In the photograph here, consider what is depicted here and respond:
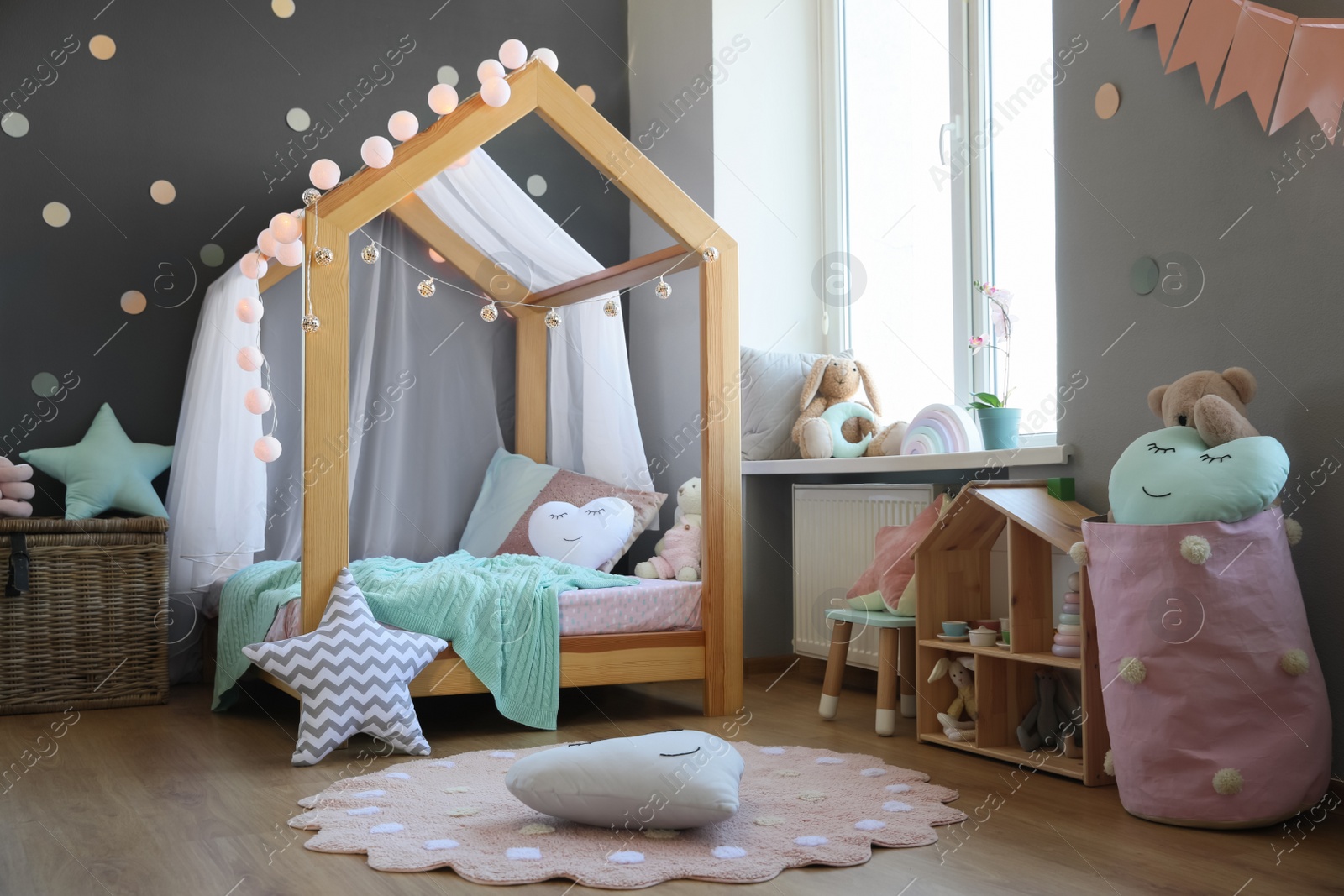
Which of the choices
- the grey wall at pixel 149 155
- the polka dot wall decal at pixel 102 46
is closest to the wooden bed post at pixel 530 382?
the grey wall at pixel 149 155

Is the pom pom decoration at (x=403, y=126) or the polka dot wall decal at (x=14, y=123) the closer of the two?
the pom pom decoration at (x=403, y=126)

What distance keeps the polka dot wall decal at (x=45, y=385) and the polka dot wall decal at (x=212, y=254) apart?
2.02 feet

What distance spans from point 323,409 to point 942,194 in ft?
6.56

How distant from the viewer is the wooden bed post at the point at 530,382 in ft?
13.6

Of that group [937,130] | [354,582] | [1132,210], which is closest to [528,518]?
[354,582]

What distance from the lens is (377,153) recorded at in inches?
110

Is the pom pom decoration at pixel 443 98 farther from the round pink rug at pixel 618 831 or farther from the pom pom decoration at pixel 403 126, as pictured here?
the round pink rug at pixel 618 831

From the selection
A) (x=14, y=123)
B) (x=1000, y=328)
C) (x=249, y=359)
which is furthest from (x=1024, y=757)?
(x=14, y=123)

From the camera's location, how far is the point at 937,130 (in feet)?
12.0

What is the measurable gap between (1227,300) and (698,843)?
1.51 metres

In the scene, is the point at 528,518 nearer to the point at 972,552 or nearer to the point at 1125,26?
the point at 972,552

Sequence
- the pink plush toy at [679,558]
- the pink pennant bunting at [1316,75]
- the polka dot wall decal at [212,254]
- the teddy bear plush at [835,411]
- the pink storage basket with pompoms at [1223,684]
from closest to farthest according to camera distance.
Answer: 1. the pink storage basket with pompoms at [1223,684]
2. the pink pennant bunting at [1316,75]
3. the pink plush toy at [679,558]
4. the teddy bear plush at [835,411]
5. the polka dot wall decal at [212,254]

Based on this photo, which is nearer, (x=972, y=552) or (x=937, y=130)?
(x=972, y=552)

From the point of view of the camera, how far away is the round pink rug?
72.4 inches
